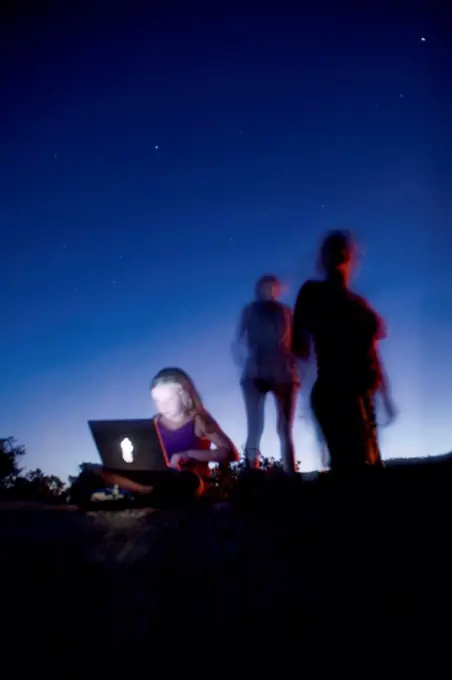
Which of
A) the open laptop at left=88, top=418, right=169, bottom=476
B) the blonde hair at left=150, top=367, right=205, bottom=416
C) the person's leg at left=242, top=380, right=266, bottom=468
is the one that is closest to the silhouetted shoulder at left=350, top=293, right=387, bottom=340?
the person's leg at left=242, top=380, right=266, bottom=468

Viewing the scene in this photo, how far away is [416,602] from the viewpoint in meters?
1.06

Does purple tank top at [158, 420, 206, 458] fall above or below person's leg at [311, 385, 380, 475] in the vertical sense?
above

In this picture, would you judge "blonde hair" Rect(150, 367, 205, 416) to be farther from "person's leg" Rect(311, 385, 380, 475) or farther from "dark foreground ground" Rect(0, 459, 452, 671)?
"dark foreground ground" Rect(0, 459, 452, 671)

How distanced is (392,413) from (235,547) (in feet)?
6.26

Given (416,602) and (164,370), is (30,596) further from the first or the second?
(164,370)

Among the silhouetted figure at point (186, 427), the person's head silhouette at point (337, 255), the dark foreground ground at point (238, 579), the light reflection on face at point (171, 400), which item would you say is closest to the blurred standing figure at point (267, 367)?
the silhouetted figure at point (186, 427)

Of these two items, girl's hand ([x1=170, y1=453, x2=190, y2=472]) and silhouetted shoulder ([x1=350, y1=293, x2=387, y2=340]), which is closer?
silhouetted shoulder ([x1=350, y1=293, x2=387, y2=340])

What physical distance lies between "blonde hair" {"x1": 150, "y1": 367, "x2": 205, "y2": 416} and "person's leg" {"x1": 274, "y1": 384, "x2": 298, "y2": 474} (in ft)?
3.45

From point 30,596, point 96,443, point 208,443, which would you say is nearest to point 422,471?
point 30,596

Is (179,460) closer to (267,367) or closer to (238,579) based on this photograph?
(267,367)

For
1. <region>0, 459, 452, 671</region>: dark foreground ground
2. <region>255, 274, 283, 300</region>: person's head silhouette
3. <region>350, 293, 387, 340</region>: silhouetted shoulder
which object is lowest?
<region>0, 459, 452, 671</region>: dark foreground ground

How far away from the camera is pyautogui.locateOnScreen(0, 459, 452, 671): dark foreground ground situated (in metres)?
0.95

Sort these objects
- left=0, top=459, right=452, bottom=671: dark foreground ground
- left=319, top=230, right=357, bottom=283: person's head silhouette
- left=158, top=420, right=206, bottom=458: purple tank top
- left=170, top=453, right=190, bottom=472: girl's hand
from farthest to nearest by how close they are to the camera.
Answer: left=158, top=420, right=206, bottom=458: purple tank top
left=170, top=453, right=190, bottom=472: girl's hand
left=319, top=230, right=357, bottom=283: person's head silhouette
left=0, top=459, right=452, bottom=671: dark foreground ground

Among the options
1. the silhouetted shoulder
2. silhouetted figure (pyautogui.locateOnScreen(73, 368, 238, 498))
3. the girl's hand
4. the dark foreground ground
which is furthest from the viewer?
silhouetted figure (pyautogui.locateOnScreen(73, 368, 238, 498))
